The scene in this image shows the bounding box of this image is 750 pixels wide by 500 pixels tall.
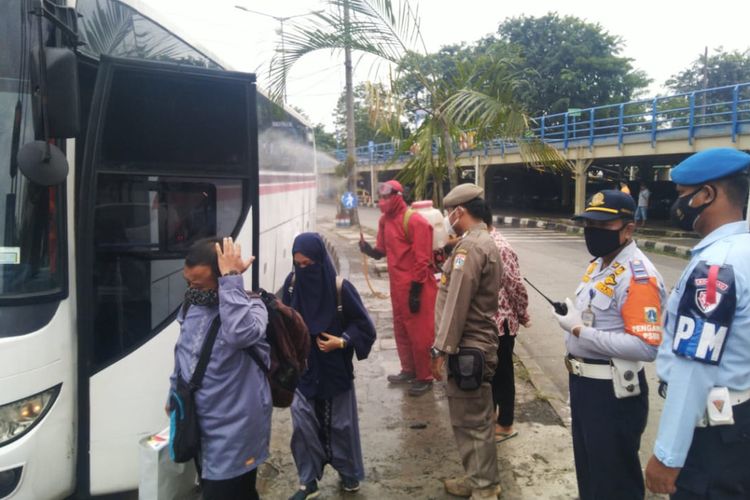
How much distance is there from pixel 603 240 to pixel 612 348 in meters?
0.48

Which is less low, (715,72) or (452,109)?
(715,72)

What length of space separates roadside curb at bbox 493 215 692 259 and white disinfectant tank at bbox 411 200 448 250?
255 inches

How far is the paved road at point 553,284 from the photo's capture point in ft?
16.6

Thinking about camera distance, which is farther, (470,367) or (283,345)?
(470,367)

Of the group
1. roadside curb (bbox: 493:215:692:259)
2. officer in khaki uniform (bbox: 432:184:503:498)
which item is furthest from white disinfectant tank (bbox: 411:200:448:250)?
roadside curb (bbox: 493:215:692:259)

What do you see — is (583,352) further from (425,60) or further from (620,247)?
(425,60)

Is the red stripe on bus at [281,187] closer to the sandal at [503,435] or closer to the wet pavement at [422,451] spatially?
the wet pavement at [422,451]

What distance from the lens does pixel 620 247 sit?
2.51m

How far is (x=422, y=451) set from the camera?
3.90m

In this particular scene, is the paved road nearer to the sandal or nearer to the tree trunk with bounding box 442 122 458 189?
Result: the sandal

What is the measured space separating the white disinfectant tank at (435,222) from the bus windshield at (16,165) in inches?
125

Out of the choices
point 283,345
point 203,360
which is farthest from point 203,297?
point 283,345

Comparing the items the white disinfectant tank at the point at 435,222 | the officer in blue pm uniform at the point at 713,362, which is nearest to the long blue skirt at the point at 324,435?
the officer in blue pm uniform at the point at 713,362

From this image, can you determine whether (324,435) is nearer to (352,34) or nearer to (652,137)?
(352,34)
